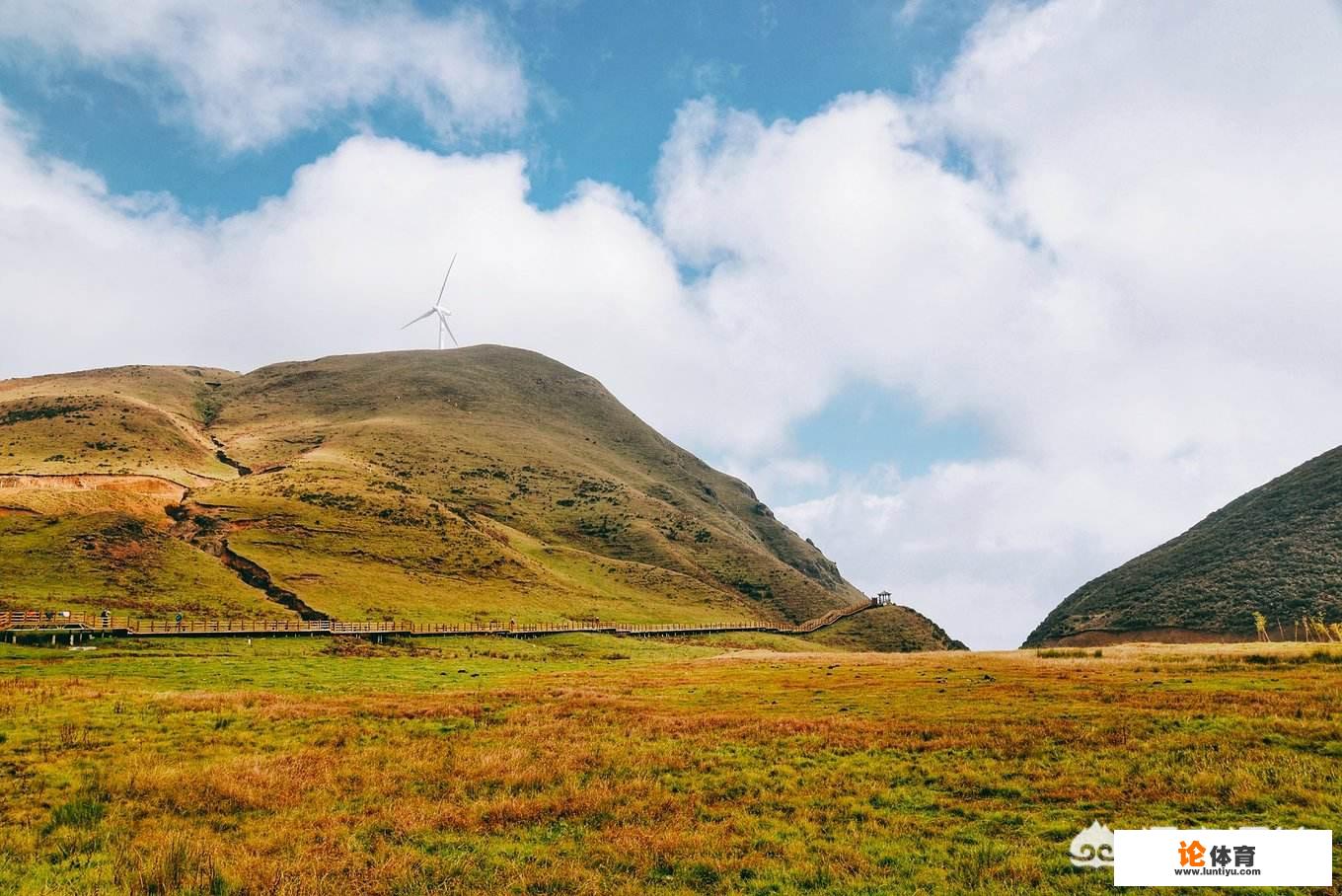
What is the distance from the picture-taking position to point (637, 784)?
18.9m

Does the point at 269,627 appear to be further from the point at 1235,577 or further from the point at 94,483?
the point at 1235,577

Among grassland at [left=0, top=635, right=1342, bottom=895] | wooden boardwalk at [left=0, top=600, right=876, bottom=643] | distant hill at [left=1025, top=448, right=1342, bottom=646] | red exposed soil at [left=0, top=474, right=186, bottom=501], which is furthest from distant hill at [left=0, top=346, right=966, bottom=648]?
grassland at [left=0, top=635, right=1342, bottom=895]

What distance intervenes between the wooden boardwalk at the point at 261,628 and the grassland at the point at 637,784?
35.6 metres

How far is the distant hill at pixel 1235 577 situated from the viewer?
295 ft

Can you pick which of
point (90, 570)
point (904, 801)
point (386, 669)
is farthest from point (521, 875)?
point (90, 570)

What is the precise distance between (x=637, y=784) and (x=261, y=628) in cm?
6786

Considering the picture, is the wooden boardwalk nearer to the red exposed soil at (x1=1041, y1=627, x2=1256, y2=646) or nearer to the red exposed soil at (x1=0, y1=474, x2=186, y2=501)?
the red exposed soil at (x1=1041, y1=627, x2=1256, y2=646)

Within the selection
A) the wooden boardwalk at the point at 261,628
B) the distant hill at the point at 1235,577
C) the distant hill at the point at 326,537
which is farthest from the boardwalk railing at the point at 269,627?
the distant hill at the point at 1235,577

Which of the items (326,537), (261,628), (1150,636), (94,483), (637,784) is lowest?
(261,628)

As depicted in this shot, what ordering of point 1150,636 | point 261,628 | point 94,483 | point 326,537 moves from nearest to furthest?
point 261,628 < point 1150,636 < point 326,537 < point 94,483

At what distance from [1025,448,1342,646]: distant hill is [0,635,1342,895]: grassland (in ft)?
225

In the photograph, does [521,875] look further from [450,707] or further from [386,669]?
[386,669]

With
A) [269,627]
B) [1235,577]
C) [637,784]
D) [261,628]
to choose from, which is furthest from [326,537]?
[1235,577]

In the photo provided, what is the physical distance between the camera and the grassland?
13.4 meters
